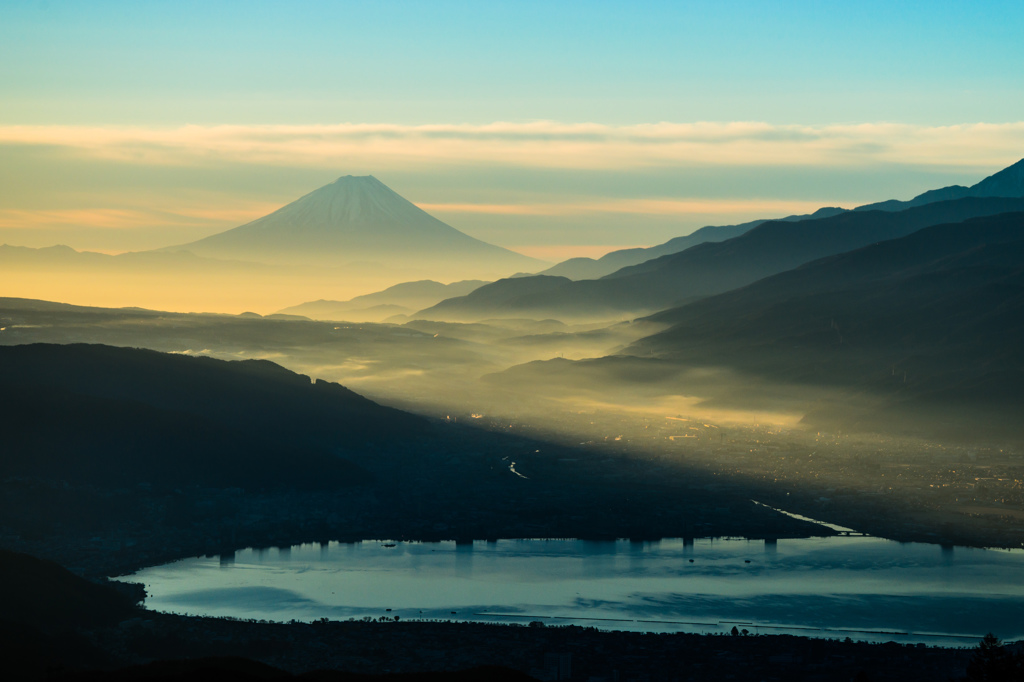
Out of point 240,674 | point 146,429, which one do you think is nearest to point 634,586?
point 240,674

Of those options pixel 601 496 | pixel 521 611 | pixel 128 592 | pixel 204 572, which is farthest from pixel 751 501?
pixel 128 592

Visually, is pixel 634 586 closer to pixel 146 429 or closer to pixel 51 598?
pixel 51 598

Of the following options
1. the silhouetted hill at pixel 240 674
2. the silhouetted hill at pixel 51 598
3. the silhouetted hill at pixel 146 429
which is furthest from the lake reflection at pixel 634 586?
the silhouetted hill at pixel 146 429

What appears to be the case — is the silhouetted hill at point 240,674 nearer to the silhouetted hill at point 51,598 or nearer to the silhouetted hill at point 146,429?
the silhouetted hill at point 51,598

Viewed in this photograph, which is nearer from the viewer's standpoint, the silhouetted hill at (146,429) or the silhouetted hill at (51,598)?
the silhouetted hill at (51,598)

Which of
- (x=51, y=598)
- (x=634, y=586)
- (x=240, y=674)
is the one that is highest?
(x=51, y=598)

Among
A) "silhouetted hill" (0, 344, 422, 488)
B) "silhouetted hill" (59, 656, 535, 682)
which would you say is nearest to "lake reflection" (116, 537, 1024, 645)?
"silhouetted hill" (59, 656, 535, 682)
